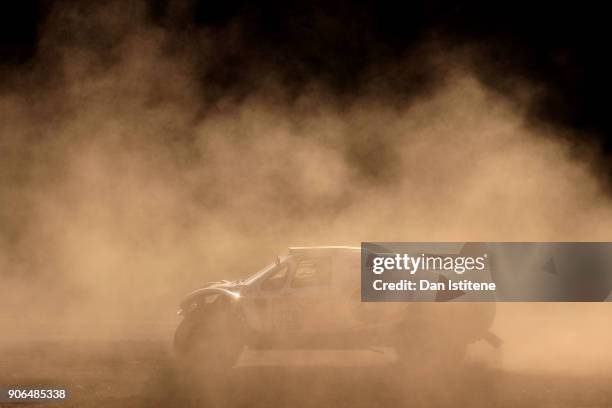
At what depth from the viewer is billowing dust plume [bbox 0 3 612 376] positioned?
61.2ft

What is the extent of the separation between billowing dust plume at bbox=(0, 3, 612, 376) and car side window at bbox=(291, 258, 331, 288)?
842cm

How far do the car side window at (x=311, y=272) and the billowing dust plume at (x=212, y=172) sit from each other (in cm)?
842

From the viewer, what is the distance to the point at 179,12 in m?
23.3

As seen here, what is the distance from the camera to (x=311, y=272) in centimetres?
883

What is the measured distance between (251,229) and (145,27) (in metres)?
6.62

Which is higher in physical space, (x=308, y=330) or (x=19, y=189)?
(x=19, y=189)

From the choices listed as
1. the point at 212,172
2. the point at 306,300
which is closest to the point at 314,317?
the point at 306,300

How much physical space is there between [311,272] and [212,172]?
514 inches

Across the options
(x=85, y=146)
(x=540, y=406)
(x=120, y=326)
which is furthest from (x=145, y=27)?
(x=540, y=406)

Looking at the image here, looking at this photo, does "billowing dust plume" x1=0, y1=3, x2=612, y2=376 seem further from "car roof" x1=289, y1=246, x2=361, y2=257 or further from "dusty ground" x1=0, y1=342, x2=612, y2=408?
"car roof" x1=289, y1=246, x2=361, y2=257

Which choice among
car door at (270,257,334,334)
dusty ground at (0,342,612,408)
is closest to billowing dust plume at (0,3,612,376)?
dusty ground at (0,342,612,408)

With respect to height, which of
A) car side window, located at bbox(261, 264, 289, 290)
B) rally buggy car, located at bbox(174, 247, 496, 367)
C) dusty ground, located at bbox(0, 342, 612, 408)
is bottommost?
dusty ground, located at bbox(0, 342, 612, 408)

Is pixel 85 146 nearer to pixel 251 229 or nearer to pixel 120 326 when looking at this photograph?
pixel 251 229

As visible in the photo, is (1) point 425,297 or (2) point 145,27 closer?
(1) point 425,297
